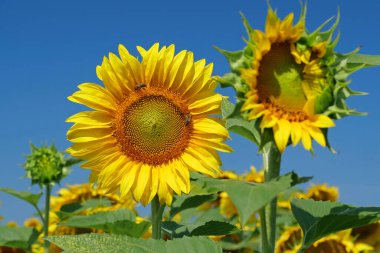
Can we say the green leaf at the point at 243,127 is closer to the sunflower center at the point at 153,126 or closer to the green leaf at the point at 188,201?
the sunflower center at the point at 153,126

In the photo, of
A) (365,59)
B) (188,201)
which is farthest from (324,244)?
(365,59)

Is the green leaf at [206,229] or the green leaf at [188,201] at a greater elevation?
the green leaf at [188,201]

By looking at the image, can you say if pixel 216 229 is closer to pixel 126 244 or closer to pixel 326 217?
pixel 326 217

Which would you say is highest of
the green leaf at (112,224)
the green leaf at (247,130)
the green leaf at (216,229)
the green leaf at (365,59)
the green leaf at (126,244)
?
the green leaf at (365,59)

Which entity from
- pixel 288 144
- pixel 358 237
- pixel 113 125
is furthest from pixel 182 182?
pixel 358 237

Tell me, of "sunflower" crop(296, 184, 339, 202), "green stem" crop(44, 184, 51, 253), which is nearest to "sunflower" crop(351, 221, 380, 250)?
"sunflower" crop(296, 184, 339, 202)

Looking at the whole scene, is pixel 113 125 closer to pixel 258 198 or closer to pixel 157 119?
pixel 157 119

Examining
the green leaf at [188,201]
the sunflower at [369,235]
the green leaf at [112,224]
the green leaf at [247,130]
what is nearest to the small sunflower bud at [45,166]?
the green leaf at [112,224]
